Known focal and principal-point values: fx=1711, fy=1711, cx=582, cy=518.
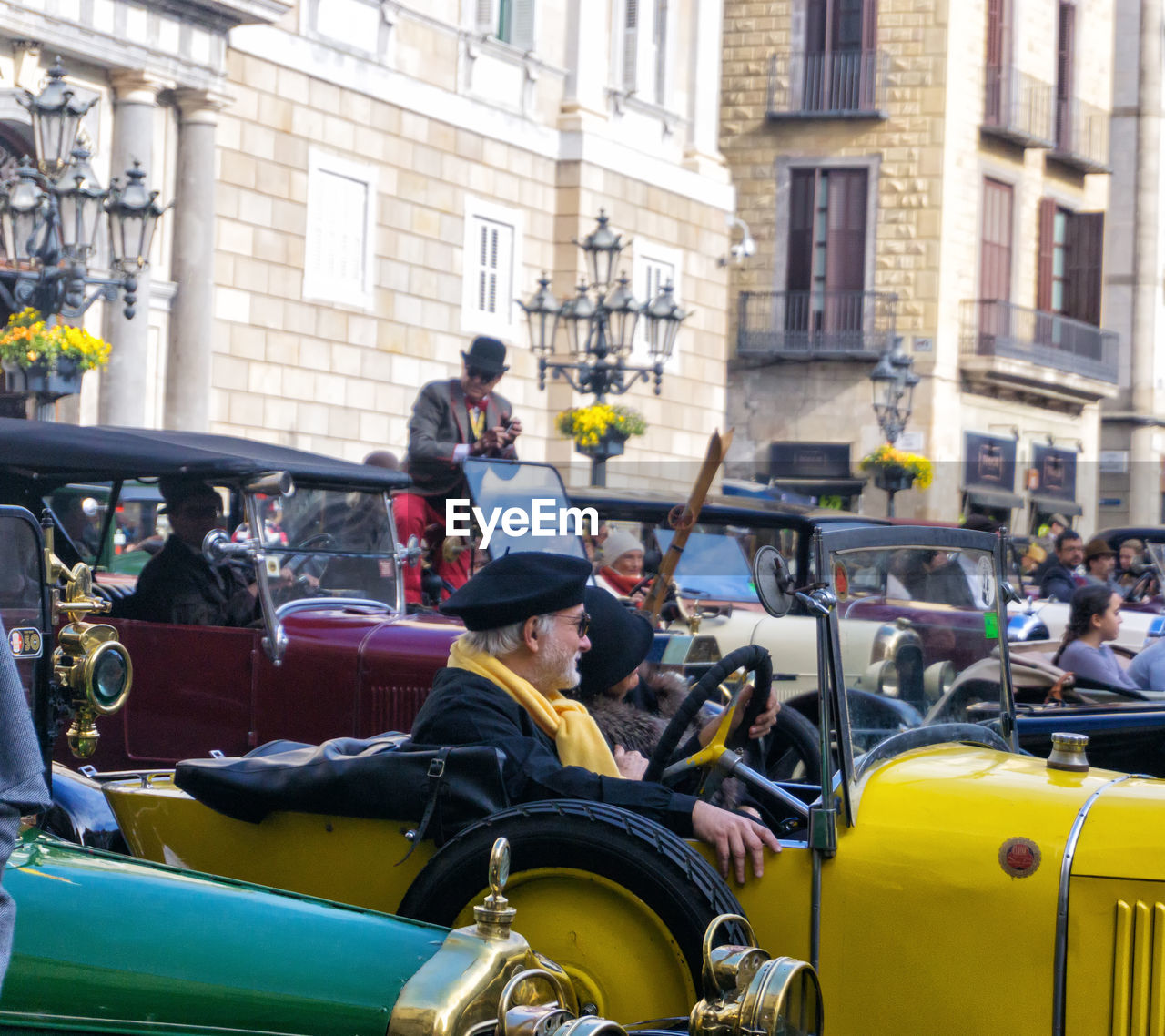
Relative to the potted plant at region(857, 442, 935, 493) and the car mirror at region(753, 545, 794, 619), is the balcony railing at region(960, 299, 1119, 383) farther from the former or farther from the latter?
the car mirror at region(753, 545, 794, 619)

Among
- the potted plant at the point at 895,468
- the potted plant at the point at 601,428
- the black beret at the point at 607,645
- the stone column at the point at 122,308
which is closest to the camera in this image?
the black beret at the point at 607,645

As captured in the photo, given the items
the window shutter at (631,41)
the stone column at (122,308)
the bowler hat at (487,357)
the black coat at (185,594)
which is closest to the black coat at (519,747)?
the black coat at (185,594)

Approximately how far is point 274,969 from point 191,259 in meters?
15.0

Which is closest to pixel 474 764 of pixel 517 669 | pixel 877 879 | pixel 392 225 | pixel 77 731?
pixel 517 669

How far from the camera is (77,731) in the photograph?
4.31 metres

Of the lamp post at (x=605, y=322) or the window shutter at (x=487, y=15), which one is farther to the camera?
the window shutter at (x=487, y=15)

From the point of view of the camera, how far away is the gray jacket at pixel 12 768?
2.01 meters

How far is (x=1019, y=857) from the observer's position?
3.44m

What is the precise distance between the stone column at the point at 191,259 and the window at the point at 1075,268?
2021cm

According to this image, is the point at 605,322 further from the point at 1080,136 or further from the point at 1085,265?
A: the point at 1080,136

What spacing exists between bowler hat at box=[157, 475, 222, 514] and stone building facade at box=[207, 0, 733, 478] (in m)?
10.3

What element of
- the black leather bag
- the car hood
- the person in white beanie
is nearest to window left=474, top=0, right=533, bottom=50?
the person in white beanie

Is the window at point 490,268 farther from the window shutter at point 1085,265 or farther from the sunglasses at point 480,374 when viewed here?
the window shutter at point 1085,265

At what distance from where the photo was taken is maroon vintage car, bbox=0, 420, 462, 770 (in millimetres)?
6977
